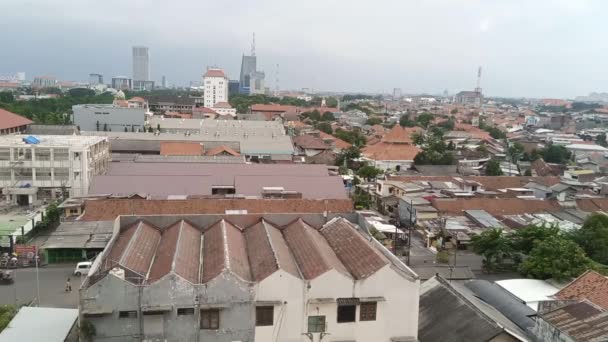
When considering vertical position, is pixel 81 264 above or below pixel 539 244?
below

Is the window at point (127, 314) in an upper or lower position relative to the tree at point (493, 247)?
upper

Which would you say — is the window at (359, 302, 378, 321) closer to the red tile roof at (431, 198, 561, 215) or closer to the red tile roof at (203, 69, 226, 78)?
the red tile roof at (431, 198, 561, 215)

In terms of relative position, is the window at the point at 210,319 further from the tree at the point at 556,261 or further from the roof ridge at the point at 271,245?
the tree at the point at 556,261

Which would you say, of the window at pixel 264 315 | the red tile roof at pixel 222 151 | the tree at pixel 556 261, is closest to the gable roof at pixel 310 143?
the red tile roof at pixel 222 151

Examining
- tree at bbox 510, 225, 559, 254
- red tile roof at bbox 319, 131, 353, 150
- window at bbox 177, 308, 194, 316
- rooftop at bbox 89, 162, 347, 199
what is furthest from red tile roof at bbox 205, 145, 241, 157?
window at bbox 177, 308, 194, 316

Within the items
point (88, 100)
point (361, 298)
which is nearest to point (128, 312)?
point (361, 298)

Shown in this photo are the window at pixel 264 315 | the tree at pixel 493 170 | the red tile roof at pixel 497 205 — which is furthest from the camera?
the tree at pixel 493 170

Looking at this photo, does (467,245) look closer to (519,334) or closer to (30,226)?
(519,334)
